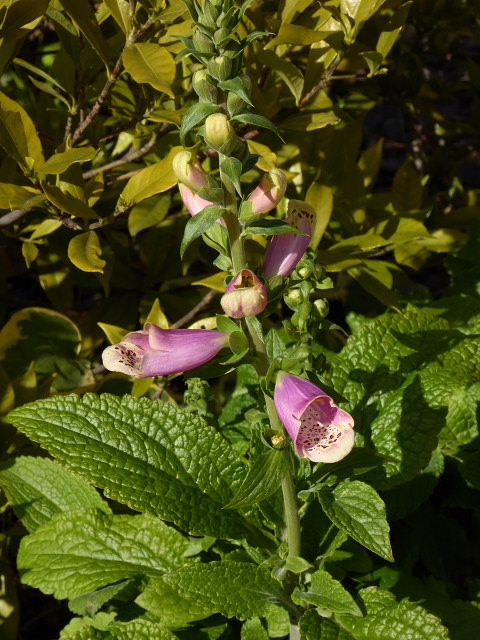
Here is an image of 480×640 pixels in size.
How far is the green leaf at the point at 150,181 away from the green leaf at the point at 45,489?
2.45ft

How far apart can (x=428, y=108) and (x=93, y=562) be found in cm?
225

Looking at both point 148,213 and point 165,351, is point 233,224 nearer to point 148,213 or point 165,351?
point 165,351

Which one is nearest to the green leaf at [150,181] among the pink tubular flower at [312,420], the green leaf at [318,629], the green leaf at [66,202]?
the green leaf at [66,202]

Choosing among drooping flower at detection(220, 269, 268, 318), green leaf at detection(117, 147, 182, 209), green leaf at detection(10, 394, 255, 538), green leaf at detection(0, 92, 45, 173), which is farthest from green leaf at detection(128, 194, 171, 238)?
drooping flower at detection(220, 269, 268, 318)

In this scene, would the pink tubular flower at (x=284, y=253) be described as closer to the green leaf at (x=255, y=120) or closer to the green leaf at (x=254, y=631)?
the green leaf at (x=255, y=120)

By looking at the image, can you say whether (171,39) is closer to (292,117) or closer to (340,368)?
(292,117)

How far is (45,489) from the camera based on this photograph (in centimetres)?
199

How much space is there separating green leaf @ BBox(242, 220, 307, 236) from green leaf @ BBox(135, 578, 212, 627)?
883 millimetres

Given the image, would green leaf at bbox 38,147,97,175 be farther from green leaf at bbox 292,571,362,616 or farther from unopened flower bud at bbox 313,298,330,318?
green leaf at bbox 292,571,362,616

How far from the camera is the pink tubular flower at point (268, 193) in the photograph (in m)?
1.17

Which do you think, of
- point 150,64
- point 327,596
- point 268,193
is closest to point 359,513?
point 327,596

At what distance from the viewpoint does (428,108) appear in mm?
3039

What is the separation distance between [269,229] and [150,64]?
700mm

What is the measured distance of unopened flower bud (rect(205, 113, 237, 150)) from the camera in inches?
43.6
